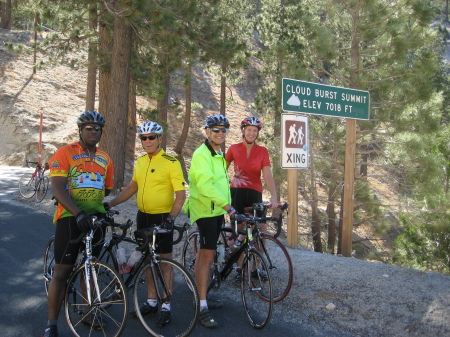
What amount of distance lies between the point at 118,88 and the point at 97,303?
8.60 m

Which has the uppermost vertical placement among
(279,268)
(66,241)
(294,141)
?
(294,141)

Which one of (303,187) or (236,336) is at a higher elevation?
(303,187)

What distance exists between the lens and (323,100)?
7574 mm

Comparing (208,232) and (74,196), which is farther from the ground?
(74,196)

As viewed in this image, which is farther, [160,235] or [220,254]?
[220,254]

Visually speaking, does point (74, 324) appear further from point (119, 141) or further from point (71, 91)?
point (71, 91)

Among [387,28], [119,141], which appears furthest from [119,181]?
[387,28]

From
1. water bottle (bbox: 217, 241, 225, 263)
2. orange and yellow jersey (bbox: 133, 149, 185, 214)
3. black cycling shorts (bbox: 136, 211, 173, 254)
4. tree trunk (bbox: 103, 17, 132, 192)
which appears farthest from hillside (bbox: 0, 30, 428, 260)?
orange and yellow jersey (bbox: 133, 149, 185, 214)

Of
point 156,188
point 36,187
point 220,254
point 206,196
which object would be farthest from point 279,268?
point 36,187

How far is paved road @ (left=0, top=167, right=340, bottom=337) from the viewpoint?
14.4 ft

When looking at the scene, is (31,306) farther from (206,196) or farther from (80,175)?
(206,196)

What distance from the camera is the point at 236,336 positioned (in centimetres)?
432

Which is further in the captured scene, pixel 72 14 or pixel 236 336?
pixel 72 14

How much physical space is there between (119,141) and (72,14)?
17.9ft
